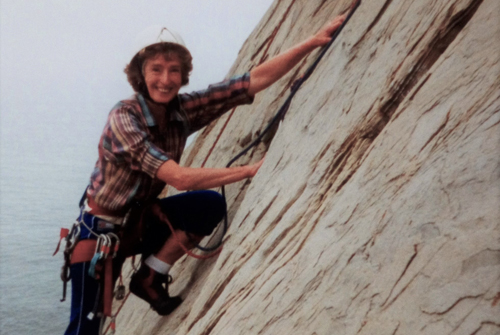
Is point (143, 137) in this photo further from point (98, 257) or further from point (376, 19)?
point (376, 19)

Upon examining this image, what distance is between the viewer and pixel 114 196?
421cm

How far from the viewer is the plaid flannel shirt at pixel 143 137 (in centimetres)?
376

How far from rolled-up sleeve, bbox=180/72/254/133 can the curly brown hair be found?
0.21 metres

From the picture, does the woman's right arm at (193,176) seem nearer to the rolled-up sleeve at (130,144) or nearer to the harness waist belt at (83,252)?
the rolled-up sleeve at (130,144)

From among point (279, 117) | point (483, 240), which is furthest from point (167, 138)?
point (483, 240)

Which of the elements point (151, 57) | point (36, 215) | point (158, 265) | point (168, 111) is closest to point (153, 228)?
point (158, 265)

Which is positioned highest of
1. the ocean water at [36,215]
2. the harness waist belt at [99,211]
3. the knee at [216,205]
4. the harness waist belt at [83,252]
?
the knee at [216,205]

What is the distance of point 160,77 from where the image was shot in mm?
4219

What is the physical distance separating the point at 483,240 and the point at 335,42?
261 cm

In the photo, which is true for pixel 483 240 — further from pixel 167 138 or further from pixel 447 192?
pixel 167 138

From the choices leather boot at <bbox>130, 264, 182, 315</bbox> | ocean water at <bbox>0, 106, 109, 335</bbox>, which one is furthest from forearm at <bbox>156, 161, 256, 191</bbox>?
ocean water at <bbox>0, 106, 109, 335</bbox>

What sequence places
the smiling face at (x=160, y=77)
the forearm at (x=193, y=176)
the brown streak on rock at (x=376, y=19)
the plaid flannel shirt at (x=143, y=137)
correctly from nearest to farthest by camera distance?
the brown streak on rock at (x=376, y=19) → the forearm at (x=193, y=176) → the plaid flannel shirt at (x=143, y=137) → the smiling face at (x=160, y=77)

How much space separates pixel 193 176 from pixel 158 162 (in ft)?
1.00

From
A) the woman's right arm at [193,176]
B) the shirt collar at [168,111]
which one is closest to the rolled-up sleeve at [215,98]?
the shirt collar at [168,111]
